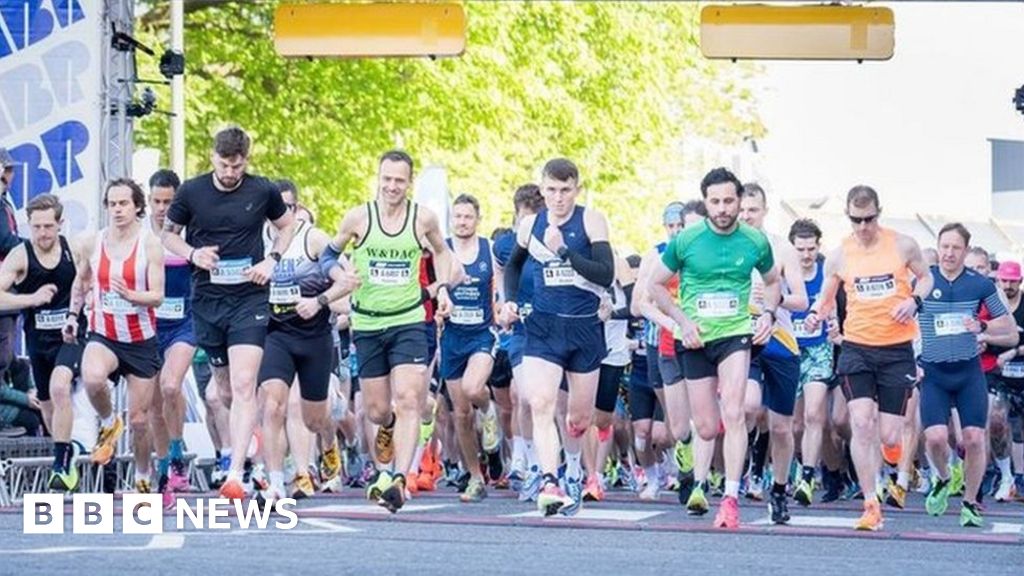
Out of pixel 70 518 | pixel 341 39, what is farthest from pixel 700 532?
pixel 341 39

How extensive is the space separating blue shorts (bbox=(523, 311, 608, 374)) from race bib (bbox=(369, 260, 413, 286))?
3.07 feet

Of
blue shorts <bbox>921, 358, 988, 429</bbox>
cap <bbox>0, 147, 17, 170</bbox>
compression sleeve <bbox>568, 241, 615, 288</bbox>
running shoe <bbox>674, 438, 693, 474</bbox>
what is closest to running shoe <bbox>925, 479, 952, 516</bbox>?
blue shorts <bbox>921, 358, 988, 429</bbox>

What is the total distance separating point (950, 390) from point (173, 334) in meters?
5.07

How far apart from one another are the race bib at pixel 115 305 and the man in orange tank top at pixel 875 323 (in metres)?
4.18

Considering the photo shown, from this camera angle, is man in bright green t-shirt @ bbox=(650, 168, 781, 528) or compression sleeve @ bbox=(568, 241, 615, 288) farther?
compression sleeve @ bbox=(568, 241, 615, 288)

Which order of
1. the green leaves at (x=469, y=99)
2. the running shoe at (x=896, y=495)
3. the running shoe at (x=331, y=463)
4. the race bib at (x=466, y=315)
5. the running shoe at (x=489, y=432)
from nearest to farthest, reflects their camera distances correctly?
1. the running shoe at (x=896, y=495)
2. the running shoe at (x=331, y=463)
3. the race bib at (x=466, y=315)
4. the running shoe at (x=489, y=432)
5. the green leaves at (x=469, y=99)

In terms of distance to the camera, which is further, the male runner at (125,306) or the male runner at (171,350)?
the male runner at (171,350)

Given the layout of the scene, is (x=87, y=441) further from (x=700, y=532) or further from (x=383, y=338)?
(x=700, y=532)

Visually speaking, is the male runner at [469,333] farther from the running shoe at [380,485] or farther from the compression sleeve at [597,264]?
the running shoe at [380,485]

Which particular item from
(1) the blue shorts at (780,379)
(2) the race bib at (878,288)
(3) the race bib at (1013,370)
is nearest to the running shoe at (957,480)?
(3) the race bib at (1013,370)

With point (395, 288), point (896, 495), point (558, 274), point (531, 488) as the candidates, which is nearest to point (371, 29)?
point (531, 488)

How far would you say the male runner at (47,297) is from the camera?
59.5 ft

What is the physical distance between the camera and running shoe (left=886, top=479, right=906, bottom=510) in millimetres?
20172

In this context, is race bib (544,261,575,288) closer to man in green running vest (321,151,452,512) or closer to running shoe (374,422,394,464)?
man in green running vest (321,151,452,512)
